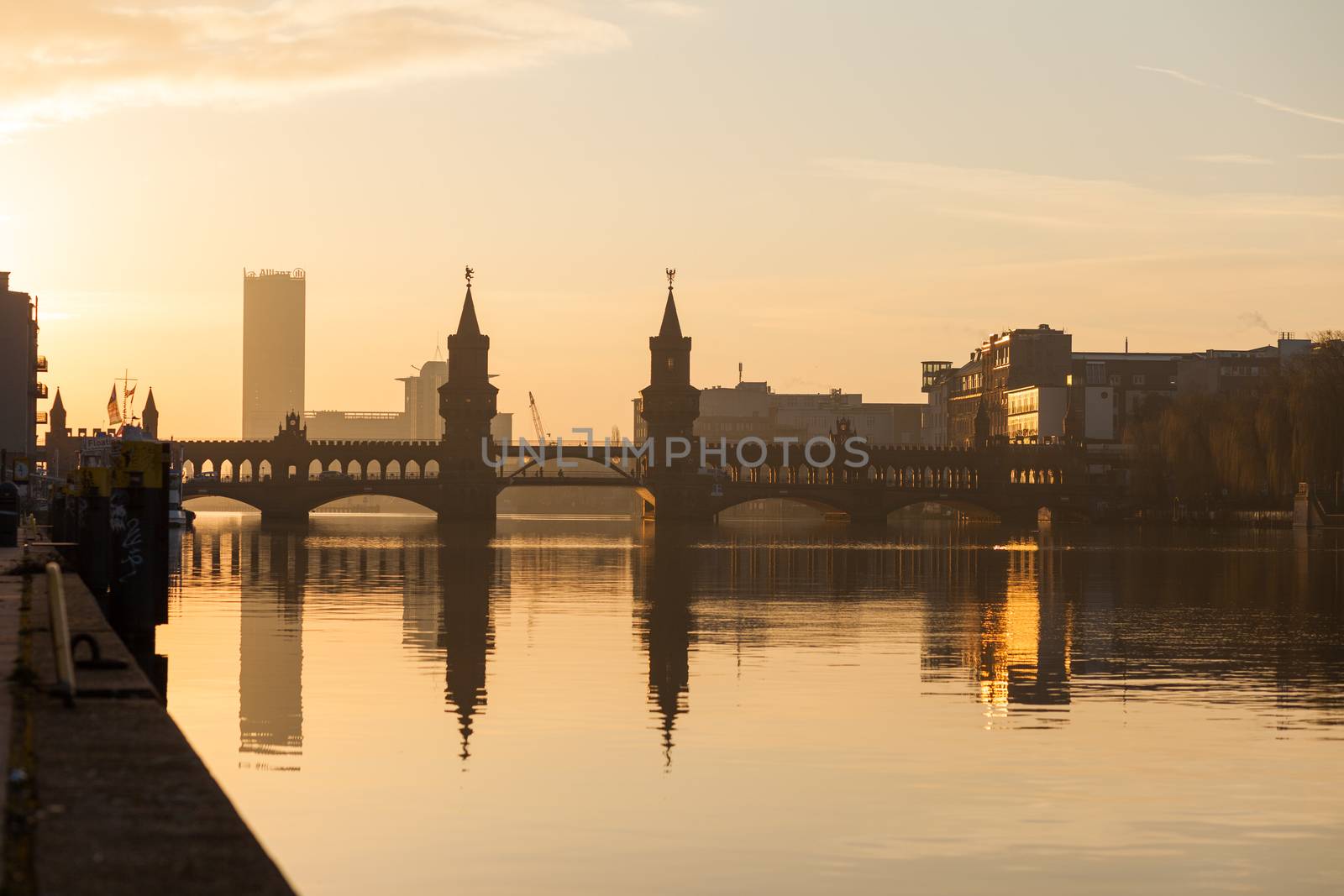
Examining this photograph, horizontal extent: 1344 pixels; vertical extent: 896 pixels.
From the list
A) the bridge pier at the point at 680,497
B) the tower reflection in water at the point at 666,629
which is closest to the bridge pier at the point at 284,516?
the bridge pier at the point at 680,497

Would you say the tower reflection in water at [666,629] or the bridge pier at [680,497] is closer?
the tower reflection in water at [666,629]

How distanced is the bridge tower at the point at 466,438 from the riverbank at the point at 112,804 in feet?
547

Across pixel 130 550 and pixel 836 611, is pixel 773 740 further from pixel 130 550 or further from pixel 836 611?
pixel 836 611

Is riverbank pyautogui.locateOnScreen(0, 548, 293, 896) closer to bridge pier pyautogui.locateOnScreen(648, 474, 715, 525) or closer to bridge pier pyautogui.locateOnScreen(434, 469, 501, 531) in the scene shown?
bridge pier pyautogui.locateOnScreen(434, 469, 501, 531)

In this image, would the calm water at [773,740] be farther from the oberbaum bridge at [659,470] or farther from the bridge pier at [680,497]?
the bridge pier at [680,497]

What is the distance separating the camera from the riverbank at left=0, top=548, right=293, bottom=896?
29.6ft

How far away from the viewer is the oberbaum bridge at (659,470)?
574ft

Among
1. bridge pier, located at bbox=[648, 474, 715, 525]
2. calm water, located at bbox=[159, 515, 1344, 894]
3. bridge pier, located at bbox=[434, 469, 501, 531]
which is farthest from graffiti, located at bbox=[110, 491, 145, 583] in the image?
bridge pier, located at bbox=[648, 474, 715, 525]

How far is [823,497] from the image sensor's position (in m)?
179

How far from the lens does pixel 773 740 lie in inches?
953

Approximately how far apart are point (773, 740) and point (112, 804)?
14340 millimetres

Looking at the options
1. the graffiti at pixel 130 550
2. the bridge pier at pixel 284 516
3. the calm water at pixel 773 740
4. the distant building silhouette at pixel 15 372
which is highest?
the distant building silhouette at pixel 15 372

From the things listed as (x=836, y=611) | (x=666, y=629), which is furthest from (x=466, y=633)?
(x=836, y=611)

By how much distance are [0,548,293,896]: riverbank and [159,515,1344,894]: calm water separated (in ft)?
9.32
